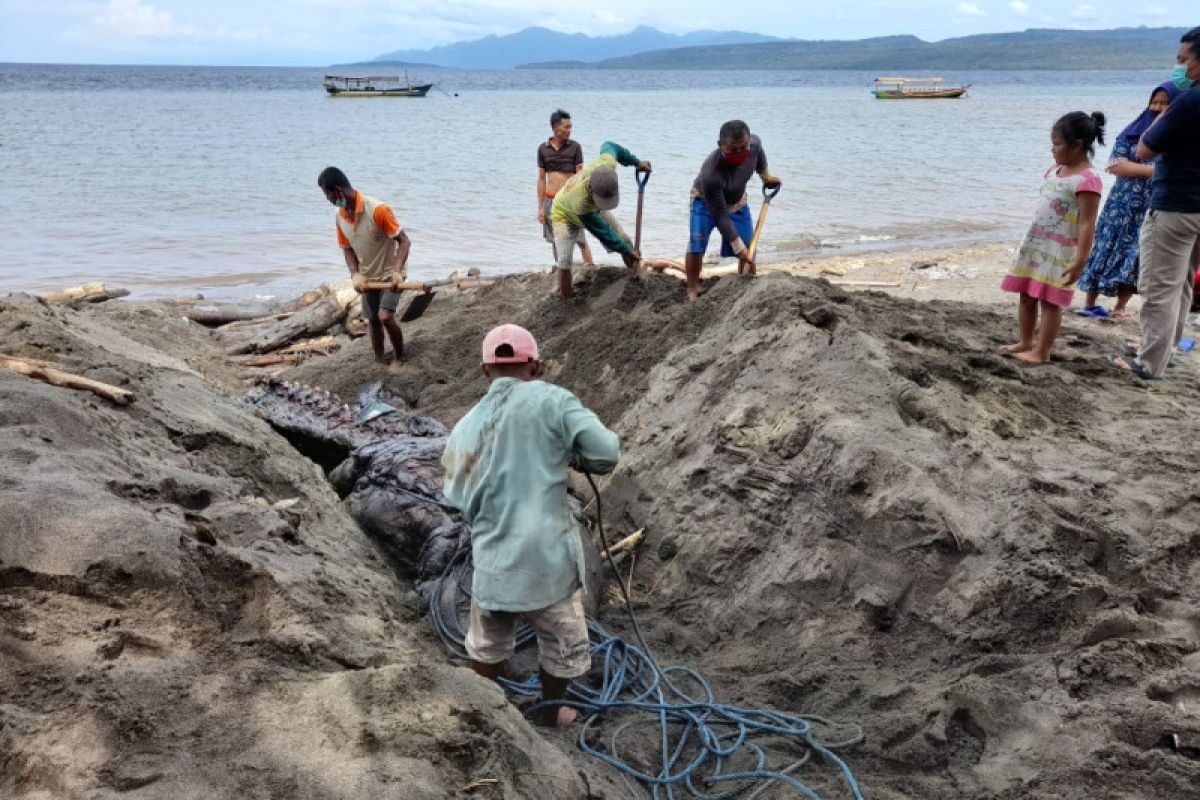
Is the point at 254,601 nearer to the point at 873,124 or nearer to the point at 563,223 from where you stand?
the point at 563,223

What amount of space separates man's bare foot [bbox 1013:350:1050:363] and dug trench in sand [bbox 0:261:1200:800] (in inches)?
6.6

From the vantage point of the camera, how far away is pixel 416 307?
384 inches

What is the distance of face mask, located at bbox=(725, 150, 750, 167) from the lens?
22.2ft

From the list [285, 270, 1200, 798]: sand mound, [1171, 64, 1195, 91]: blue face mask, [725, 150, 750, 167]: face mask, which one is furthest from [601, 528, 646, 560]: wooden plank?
[1171, 64, 1195, 91]: blue face mask

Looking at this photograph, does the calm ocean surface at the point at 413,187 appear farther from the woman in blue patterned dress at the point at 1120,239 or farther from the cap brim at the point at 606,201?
the woman in blue patterned dress at the point at 1120,239

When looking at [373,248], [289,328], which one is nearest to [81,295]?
[289,328]

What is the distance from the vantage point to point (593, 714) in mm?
3721

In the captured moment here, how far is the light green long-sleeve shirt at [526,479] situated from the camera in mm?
3332

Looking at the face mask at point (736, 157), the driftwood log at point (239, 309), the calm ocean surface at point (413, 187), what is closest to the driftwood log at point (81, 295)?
the driftwood log at point (239, 309)

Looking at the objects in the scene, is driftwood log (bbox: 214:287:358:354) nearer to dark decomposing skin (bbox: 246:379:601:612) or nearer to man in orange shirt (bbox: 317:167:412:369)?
man in orange shirt (bbox: 317:167:412:369)

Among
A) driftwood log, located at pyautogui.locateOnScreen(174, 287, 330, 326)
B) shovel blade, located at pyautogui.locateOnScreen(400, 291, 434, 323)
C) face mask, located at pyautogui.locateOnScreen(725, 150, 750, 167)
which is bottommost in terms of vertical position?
driftwood log, located at pyautogui.locateOnScreen(174, 287, 330, 326)

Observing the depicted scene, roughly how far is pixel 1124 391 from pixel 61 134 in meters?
34.5

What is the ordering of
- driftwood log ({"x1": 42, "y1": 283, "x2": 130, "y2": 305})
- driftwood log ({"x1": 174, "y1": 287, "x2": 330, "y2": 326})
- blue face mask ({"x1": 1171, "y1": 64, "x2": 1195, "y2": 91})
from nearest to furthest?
blue face mask ({"x1": 1171, "y1": 64, "x2": 1195, "y2": 91})
driftwood log ({"x1": 42, "y1": 283, "x2": 130, "y2": 305})
driftwood log ({"x1": 174, "y1": 287, "x2": 330, "y2": 326})

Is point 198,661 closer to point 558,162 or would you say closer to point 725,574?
point 725,574
